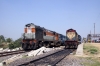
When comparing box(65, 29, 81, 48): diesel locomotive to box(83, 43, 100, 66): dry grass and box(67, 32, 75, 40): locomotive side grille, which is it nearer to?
box(67, 32, 75, 40): locomotive side grille

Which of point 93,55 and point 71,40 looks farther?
point 71,40

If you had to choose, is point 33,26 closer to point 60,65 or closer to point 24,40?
point 24,40

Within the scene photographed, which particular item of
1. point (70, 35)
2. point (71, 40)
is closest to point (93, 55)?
point (71, 40)

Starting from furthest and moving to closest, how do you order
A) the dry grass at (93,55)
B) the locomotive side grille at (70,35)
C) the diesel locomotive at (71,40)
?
the locomotive side grille at (70,35)
the diesel locomotive at (71,40)
the dry grass at (93,55)

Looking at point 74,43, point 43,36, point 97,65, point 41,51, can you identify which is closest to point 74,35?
point 74,43

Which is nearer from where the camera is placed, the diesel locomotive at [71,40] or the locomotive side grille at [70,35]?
the diesel locomotive at [71,40]

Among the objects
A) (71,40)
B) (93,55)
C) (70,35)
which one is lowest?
(93,55)

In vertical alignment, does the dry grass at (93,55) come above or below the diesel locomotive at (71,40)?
below

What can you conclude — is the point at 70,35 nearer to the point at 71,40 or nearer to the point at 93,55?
the point at 71,40

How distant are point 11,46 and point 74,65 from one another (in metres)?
27.5

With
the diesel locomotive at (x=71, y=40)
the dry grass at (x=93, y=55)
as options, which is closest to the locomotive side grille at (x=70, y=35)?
the diesel locomotive at (x=71, y=40)

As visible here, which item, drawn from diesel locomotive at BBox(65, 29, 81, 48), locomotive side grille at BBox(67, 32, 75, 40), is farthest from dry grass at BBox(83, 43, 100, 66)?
→ locomotive side grille at BBox(67, 32, 75, 40)

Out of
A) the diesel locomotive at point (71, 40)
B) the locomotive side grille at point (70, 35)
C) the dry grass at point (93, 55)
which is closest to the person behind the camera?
the dry grass at point (93, 55)

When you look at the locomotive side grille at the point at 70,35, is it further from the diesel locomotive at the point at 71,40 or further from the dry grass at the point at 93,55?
the dry grass at the point at 93,55
